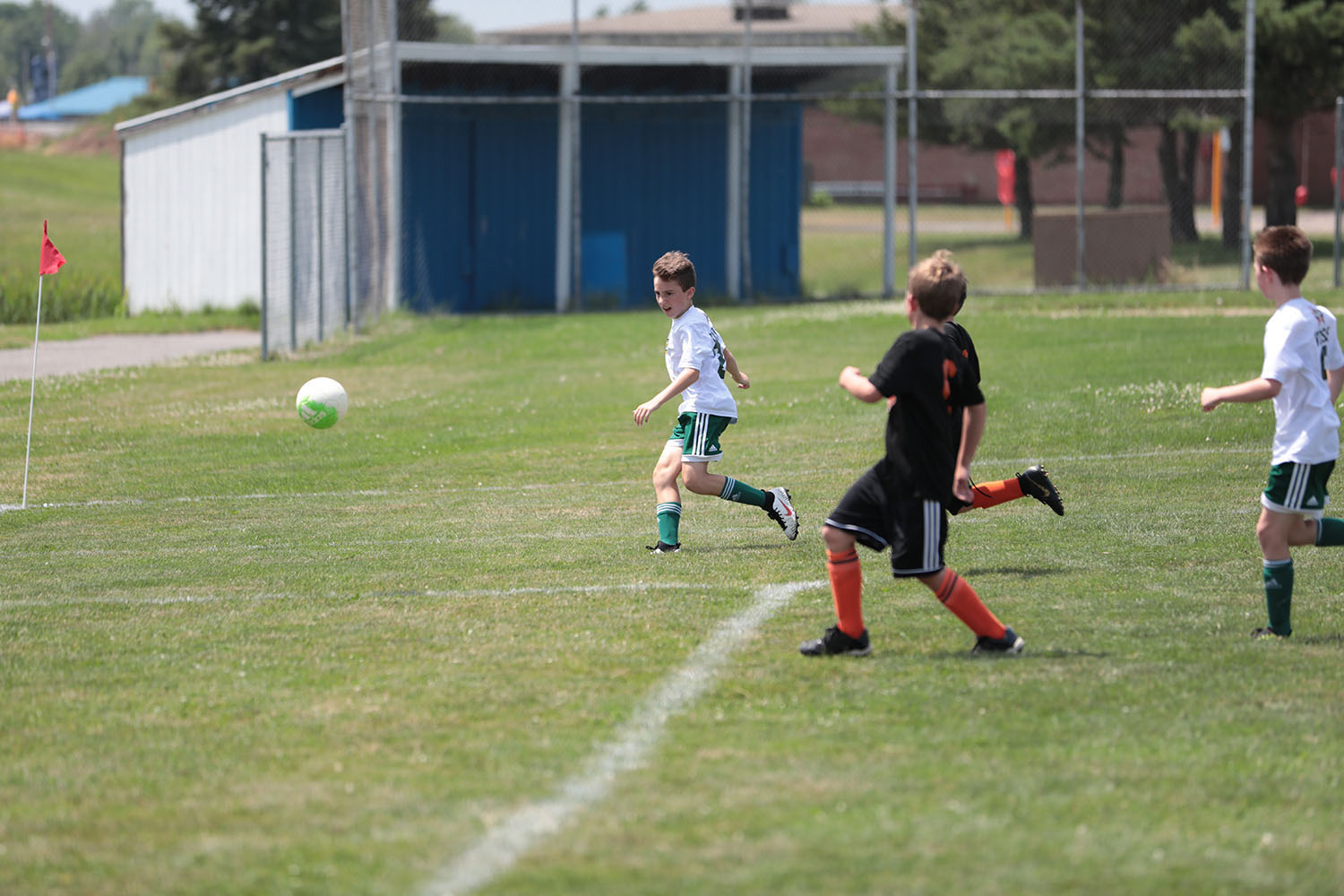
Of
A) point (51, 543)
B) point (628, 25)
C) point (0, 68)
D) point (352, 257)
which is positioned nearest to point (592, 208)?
point (628, 25)

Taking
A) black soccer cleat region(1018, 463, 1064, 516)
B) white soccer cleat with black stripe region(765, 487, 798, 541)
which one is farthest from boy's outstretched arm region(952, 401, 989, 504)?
white soccer cleat with black stripe region(765, 487, 798, 541)

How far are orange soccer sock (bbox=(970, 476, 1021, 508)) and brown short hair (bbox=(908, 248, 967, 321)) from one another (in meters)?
2.26

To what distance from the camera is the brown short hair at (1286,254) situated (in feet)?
19.1

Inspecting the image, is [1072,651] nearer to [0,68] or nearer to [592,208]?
[592,208]

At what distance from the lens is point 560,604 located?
6613 mm

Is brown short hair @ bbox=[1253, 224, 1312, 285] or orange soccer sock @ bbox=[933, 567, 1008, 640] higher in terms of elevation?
brown short hair @ bbox=[1253, 224, 1312, 285]

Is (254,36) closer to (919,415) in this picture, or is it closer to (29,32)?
(919,415)

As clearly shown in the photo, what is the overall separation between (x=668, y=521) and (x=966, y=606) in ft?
8.06

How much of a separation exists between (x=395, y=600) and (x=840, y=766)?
9.45ft

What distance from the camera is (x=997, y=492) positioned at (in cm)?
774

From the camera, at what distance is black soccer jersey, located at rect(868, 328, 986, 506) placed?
548 centimetres

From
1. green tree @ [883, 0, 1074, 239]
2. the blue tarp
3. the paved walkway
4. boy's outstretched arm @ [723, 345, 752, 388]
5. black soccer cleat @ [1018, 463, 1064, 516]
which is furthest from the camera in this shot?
the blue tarp

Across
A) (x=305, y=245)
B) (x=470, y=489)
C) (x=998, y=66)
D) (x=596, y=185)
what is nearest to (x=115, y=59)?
(x=596, y=185)

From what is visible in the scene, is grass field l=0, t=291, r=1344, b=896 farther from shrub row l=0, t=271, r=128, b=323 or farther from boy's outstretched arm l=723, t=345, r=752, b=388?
shrub row l=0, t=271, r=128, b=323
